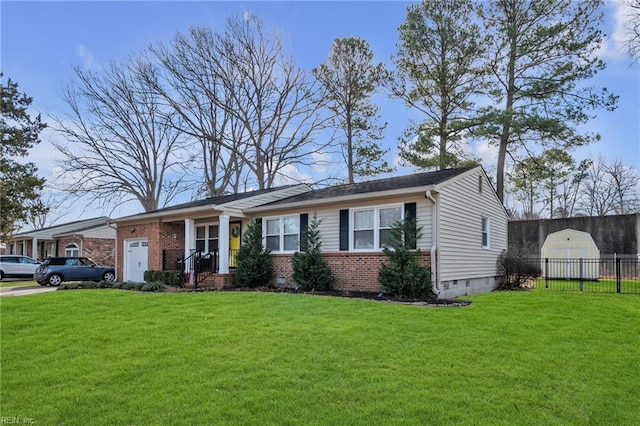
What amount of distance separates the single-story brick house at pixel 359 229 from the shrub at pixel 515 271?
0.49 meters

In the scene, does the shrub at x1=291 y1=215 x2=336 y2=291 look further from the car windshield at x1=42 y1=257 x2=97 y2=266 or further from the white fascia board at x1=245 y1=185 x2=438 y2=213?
the car windshield at x1=42 y1=257 x2=97 y2=266

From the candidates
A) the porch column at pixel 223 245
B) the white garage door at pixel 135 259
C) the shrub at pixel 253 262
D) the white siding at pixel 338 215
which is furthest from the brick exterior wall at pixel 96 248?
the white siding at pixel 338 215

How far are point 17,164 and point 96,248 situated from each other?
7062 millimetres

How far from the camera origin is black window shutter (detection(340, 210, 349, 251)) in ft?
42.7

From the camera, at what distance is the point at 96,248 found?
27047 mm

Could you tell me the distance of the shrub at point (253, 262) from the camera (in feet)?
47.3

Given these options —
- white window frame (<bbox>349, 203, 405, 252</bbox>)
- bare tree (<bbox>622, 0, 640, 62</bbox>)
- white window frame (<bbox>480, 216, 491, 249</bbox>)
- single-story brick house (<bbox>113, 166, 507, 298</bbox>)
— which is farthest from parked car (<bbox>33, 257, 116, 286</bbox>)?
bare tree (<bbox>622, 0, 640, 62</bbox>)

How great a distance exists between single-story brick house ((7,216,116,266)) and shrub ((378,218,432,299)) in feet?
65.9

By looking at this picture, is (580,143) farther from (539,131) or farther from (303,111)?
(303,111)

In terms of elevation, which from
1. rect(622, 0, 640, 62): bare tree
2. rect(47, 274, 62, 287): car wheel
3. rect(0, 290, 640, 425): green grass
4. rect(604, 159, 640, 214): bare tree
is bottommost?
rect(47, 274, 62, 287): car wheel

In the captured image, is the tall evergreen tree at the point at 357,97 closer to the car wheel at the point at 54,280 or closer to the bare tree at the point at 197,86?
the bare tree at the point at 197,86

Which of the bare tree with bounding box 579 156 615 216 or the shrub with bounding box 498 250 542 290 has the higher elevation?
the bare tree with bounding box 579 156 615 216

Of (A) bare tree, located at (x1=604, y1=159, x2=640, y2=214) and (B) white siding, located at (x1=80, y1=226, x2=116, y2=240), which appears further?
(A) bare tree, located at (x1=604, y1=159, x2=640, y2=214)

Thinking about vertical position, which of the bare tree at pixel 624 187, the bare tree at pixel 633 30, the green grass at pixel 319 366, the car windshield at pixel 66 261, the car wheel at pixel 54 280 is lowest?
the car wheel at pixel 54 280
